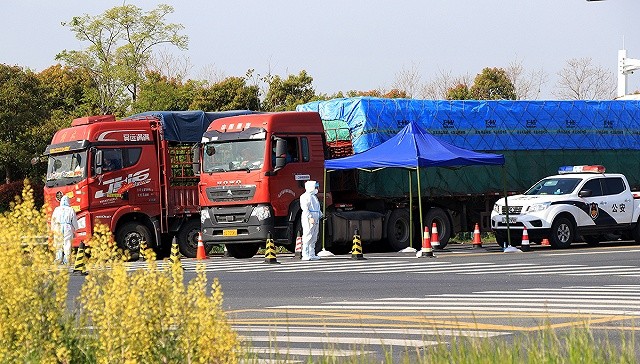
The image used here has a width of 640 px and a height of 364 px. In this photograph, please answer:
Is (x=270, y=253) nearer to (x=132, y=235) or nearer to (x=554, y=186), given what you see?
(x=132, y=235)

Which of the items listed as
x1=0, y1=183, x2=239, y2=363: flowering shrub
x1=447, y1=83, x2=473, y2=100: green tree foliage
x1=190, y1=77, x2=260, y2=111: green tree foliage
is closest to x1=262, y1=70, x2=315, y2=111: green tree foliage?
x1=190, y1=77, x2=260, y2=111: green tree foliage

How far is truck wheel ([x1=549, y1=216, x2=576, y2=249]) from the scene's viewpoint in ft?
102

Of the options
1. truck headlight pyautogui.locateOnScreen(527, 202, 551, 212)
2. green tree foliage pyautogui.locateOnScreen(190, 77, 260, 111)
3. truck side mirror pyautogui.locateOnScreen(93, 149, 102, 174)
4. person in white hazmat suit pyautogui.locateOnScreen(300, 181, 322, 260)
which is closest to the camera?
person in white hazmat suit pyautogui.locateOnScreen(300, 181, 322, 260)

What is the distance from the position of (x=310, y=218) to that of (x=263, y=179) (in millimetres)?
1972

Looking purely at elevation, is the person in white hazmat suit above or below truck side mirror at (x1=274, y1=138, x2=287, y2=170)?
below

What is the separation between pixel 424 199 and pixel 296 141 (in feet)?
13.8

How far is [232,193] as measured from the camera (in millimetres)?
29578

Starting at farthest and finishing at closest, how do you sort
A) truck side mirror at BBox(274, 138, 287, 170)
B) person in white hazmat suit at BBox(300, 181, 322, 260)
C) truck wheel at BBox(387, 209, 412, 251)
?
1. truck wheel at BBox(387, 209, 412, 251)
2. truck side mirror at BBox(274, 138, 287, 170)
3. person in white hazmat suit at BBox(300, 181, 322, 260)

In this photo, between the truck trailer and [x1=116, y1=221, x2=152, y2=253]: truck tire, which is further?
[x1=116, y1=221, x2=152, y2=253]: truck tire

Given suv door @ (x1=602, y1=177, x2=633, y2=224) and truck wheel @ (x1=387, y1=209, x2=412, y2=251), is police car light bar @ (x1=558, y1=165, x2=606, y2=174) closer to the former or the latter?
suv door @ (x1=602, y1=177, x2=633, y2=224)

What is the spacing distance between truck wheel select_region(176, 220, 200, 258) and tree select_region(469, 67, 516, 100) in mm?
40033

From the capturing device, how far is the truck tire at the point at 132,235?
30.3 meters

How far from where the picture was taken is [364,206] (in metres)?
31.6

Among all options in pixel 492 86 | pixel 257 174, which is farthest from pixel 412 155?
pixel 492 86
